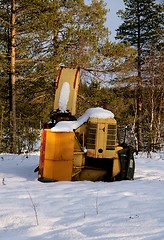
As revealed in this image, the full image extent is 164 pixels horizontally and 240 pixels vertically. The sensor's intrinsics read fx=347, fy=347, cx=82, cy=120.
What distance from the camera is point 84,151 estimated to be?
21.1 feet

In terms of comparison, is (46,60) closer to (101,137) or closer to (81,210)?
(101,137)

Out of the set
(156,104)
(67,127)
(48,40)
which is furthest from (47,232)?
(156,104)

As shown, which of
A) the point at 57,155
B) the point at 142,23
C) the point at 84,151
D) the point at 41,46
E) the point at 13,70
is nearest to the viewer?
the point at 57,155

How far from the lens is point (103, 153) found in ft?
20.7

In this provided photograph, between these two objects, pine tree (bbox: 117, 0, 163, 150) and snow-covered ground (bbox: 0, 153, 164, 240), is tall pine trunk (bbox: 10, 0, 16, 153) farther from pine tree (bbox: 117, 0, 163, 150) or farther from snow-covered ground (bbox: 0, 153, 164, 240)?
pine tree (bbox: 117, 0, 163, 150)

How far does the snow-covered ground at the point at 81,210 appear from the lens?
335cm

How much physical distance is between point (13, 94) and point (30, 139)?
206 cm

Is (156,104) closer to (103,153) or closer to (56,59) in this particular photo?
(56,59)

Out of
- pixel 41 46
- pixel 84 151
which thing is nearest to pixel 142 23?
pixel 41 46

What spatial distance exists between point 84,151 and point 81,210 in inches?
89.9

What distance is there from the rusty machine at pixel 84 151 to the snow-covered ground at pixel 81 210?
14.3 inches

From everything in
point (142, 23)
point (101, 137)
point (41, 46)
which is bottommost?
point (101, 137)

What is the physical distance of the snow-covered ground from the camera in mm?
3346

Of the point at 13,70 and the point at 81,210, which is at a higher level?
the point at 13,70
